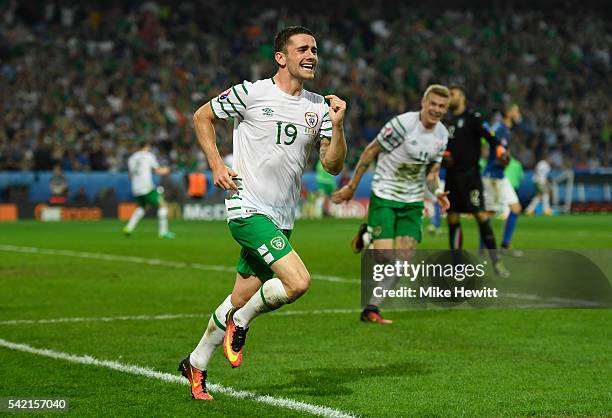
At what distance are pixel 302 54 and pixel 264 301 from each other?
1.57 meters

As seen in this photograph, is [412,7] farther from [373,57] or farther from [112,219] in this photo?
[112,219]

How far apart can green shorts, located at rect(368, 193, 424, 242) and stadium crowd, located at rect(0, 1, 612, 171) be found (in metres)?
25.2

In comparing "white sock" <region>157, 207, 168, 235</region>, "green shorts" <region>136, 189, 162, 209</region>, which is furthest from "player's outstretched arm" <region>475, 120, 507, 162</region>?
"green shorts" <region>136, 189, 162, 209</region>

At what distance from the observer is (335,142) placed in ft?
23.0

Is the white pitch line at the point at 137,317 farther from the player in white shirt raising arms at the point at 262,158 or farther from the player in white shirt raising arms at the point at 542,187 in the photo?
the player in white shirt raising arms at the point at 542,187

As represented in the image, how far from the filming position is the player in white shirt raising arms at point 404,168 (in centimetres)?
1135

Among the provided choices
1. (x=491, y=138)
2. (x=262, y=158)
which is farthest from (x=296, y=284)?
(x=491, y=138)

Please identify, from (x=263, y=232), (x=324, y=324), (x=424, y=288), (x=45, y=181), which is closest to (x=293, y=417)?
(x=263, y=232)

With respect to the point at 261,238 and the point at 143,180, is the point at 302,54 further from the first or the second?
the point at 143,180

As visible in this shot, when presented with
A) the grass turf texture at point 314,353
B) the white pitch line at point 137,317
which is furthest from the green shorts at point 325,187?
the white pitch line at point 137,317

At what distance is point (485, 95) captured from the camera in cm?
4456

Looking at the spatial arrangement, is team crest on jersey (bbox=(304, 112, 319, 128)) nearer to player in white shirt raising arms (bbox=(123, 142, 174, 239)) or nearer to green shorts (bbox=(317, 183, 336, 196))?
player in white shirt raising arms (bbox=(123, 142, 174, 239))

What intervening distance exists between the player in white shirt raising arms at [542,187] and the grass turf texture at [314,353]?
920 inches

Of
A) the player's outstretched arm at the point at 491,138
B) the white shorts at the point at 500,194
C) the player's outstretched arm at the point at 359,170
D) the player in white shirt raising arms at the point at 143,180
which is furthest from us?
the player in white shirt raising arms at the point at 143,180
